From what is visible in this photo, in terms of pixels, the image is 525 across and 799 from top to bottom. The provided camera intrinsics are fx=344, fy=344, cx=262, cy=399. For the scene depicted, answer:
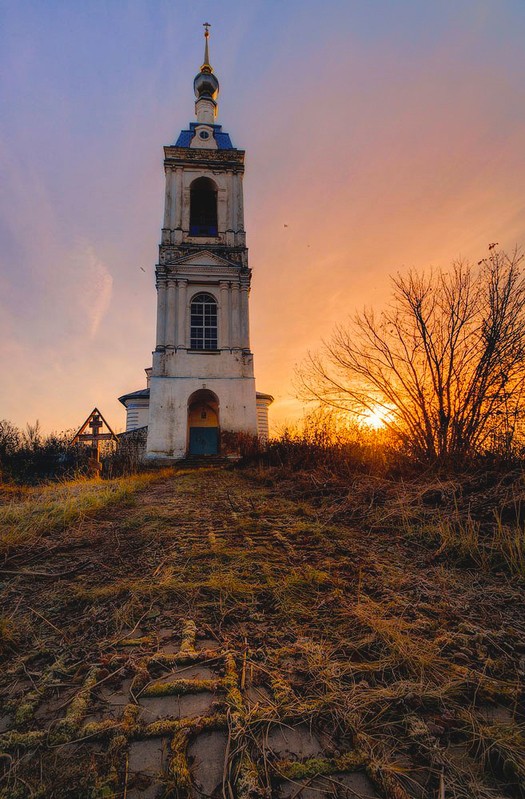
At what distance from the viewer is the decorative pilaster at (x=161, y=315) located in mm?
17844

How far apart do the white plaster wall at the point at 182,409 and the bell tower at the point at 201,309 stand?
0.16 ft

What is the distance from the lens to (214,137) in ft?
73.6

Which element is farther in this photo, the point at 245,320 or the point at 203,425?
the point at 203,425

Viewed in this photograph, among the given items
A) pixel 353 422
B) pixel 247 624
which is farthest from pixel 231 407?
pixel 247 624

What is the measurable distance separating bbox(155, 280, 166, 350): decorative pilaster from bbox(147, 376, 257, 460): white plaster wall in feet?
6.53

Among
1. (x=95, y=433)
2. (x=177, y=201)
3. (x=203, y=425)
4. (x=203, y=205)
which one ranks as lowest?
(x=95, y=433)

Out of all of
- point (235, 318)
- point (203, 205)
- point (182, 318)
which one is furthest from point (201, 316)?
point (203, 205)

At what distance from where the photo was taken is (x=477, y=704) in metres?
1.12

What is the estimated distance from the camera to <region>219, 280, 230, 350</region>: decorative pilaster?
1836 centimetres

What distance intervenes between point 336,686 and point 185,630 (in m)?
0.74

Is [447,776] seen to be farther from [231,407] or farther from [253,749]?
[231,407]

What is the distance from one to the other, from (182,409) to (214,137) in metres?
18.4

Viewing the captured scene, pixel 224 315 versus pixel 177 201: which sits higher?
pixel 177 201

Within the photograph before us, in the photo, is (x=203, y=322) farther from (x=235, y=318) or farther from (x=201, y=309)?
(x=235, y=318)
